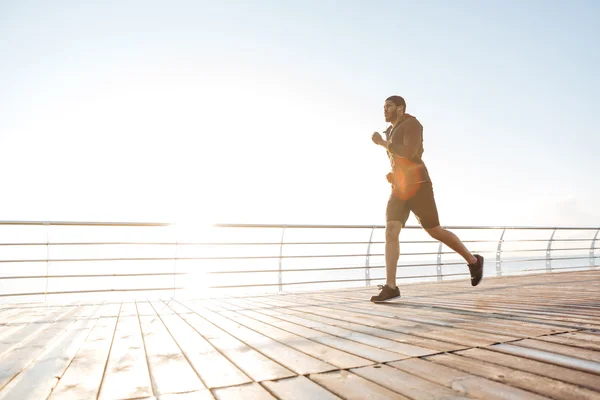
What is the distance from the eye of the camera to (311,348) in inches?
61.1

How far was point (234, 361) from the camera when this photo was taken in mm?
1393

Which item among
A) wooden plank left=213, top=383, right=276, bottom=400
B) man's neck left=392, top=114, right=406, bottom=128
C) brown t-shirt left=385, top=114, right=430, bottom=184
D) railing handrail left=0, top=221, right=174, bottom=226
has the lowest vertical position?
wooden plank left=213, top=383, right=276, bottom=400

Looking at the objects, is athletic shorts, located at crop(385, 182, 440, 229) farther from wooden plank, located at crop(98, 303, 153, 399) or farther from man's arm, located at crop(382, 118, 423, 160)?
wooden plank, located at crop(98, 303, 153, 399)

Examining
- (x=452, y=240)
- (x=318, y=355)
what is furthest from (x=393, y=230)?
(x=318, y=355)

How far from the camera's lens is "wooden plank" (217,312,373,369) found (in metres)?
1.31

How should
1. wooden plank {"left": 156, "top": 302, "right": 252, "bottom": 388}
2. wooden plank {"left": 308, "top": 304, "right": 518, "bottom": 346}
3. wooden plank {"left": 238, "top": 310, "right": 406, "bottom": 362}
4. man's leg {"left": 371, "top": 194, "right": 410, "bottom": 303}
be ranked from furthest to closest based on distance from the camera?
man's leg {"left": 371, "top": 194, "right": 410, "bottom": 303} → wooden plank {"left": 308, "top": 304, "right": 518, "bottom": 346} → wooden plank {"left": 238, "top": 310, "right": 406, "bottom": 362} → wooden plank {"left": 156, "top": 302, "right": 252, "bottom": 388}

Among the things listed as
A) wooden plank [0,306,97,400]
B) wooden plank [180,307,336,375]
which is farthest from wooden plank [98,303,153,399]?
wooden plank [180,307,336,375]

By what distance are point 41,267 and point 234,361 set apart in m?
3.98

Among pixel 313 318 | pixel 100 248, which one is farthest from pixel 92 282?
pixel 313 318

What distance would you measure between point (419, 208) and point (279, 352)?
218 cm

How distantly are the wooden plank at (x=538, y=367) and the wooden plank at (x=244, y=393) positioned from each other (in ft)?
2.37

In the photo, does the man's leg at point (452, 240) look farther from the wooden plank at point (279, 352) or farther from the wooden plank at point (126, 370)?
the wooden plank at point (126, 370)

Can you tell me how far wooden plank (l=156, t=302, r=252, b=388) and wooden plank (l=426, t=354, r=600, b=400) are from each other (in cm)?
64

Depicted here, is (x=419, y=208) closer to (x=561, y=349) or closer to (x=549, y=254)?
(x=561, y=349)
